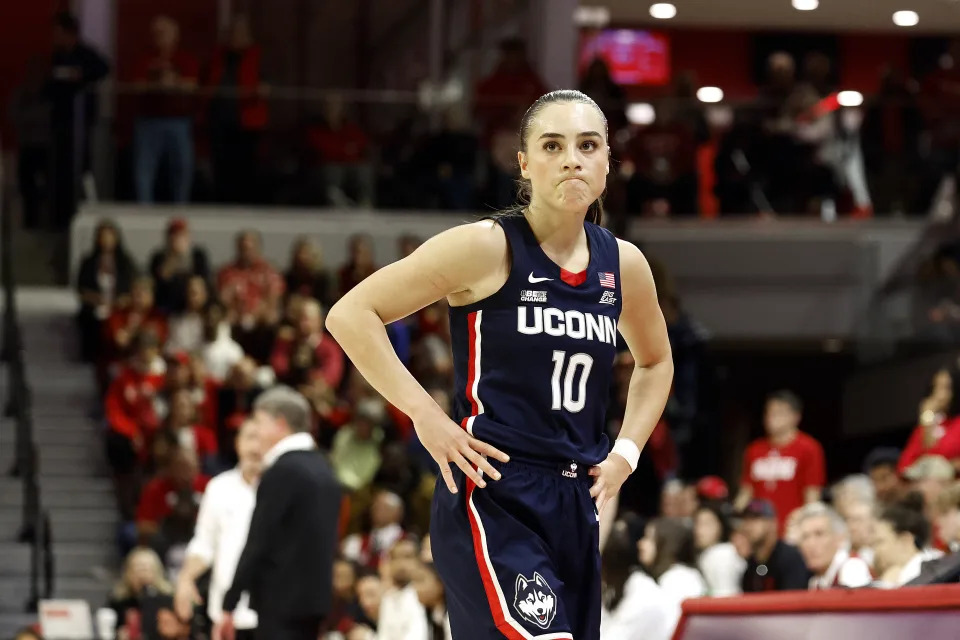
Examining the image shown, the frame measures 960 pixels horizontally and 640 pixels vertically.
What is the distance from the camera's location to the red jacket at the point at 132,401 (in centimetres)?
1390

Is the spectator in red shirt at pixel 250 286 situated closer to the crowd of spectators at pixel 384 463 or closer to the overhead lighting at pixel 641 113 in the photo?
the crowd of spectators at pixel 384 463

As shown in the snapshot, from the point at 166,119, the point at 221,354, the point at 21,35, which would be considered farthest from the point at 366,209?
the point at 21,35

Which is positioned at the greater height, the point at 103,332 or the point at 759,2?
the point at 759,2

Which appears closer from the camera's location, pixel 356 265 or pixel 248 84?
pixel 356 265

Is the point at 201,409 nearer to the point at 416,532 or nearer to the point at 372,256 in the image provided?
the point at 416,532

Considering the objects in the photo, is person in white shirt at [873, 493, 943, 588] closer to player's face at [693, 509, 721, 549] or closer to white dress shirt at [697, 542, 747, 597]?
white dress shirt at [697, 542, 747, 597]

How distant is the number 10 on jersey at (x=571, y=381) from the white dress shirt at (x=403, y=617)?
5.92 m

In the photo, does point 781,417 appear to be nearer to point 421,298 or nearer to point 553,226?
point 553,226

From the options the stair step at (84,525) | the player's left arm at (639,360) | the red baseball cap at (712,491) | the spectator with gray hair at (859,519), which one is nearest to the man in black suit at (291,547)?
the spectator with gray hair at (859,519)

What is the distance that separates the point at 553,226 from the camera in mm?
4348

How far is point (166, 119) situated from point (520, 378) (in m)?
13.0

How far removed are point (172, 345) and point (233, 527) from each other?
649 cm

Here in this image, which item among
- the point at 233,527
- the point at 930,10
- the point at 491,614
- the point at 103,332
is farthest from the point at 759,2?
the point at 491,614

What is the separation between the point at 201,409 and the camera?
13.8 metres
